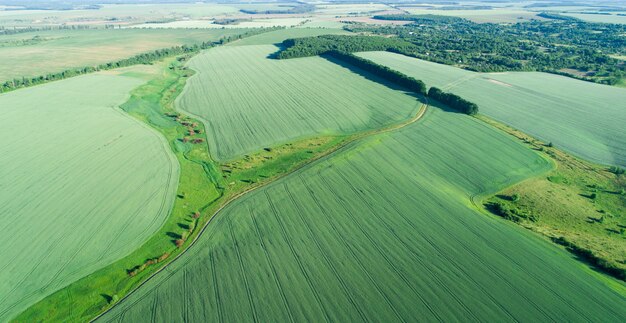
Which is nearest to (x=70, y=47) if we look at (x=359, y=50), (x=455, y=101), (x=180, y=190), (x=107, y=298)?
(x=359, y=50)

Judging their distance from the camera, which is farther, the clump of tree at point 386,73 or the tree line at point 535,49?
the tree line at point 535,49

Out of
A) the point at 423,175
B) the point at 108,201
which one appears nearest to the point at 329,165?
the point at 423,175

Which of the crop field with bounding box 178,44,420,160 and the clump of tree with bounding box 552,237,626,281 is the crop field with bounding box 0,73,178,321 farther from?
the clump of tree with bounding box 552,237,626,281

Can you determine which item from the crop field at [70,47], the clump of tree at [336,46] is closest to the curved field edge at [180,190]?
the clump of tree at [336,46]

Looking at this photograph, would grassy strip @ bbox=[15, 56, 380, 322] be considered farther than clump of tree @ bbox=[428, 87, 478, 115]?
No

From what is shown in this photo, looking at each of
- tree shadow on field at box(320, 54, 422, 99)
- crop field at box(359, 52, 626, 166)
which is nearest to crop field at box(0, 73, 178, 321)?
tree shadow on field at box(320, 54, 422, 99)

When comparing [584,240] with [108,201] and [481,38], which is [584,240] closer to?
[108,201]

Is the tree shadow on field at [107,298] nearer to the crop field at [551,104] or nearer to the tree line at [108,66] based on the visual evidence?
the crop field at [551,104]
